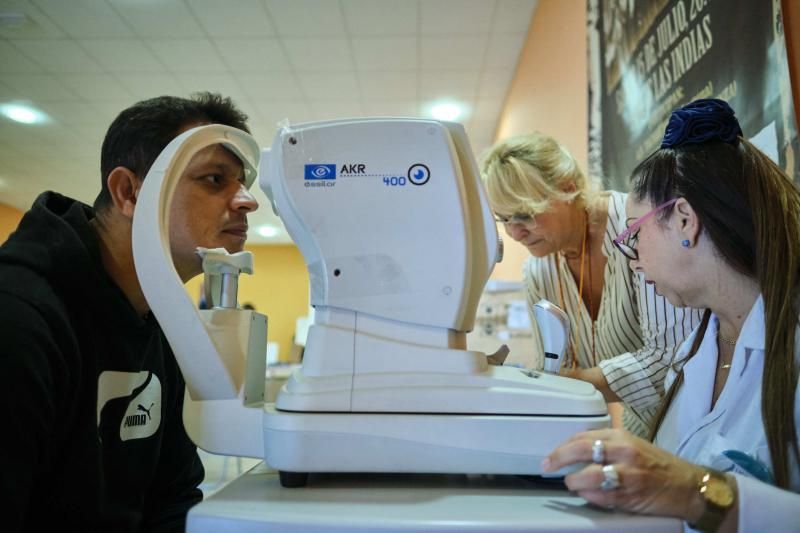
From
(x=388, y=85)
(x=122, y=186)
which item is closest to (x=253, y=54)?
(x=388, y=85)

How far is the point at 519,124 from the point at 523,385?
10.3ft

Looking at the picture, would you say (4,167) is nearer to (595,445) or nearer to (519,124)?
(519,124)

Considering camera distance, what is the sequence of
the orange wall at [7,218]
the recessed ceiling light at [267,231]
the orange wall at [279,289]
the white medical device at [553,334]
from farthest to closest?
the orange wall at [279,289] → the recessed ceiling light at [267,231] → the orange wall at [7,218] → the white medical device at [553,334]

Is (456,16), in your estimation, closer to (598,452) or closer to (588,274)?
(588,274)

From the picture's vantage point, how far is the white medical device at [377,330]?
2.02 feet

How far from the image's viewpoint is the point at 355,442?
24.3 inches

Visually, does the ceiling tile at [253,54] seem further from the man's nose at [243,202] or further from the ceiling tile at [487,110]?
the man's nose at [243,202]

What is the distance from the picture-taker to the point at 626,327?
1.38 meters

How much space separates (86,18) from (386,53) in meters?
1.69

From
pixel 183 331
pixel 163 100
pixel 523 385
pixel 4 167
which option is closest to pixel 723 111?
pixel 523 385

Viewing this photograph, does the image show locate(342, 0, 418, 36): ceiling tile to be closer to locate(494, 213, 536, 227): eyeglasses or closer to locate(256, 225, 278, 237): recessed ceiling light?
locate(494, 213, 536, 227): eyeglasses

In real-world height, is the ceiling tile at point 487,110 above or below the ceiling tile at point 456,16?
below

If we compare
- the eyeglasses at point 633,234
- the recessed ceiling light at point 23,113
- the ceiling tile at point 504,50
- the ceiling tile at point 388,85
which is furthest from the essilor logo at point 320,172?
the recessed ceiling light at point 23,113

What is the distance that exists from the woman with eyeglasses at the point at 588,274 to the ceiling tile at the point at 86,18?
2556 millimetres
